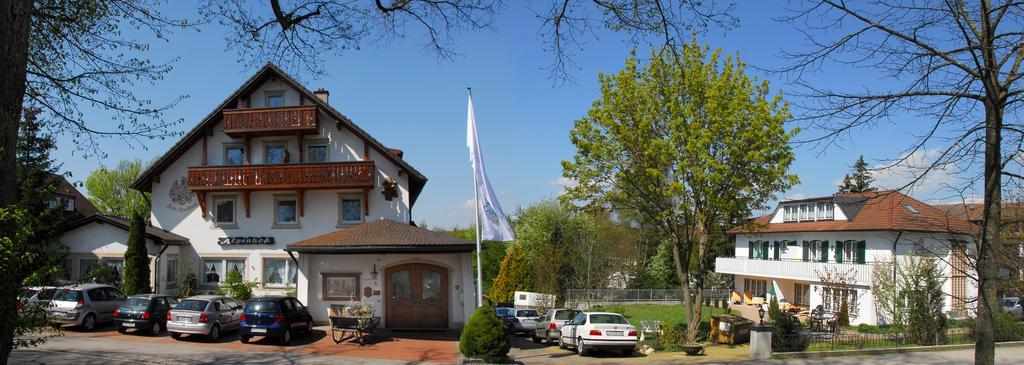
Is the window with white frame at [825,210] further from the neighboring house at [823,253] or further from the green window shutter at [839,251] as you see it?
the green window shutter at [839,251]

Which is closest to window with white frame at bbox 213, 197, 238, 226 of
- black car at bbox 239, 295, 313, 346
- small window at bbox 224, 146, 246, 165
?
small window at bbox 224, 146, 246, 165

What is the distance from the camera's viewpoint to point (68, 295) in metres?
21.6

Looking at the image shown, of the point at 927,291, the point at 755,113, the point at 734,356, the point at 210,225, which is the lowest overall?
the point at 734,356

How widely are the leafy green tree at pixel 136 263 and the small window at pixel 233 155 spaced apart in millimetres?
4424

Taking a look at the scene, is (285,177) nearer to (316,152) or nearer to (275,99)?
(316,152)

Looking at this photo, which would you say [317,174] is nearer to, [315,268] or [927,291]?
[315,268]

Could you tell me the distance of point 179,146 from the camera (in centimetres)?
2944

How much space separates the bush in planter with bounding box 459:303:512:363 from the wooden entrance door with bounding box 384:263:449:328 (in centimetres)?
611

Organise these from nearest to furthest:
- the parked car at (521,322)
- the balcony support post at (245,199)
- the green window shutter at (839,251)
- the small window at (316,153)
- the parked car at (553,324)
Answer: the parked car at (553,324)
the parked car at (521,322)
the balcony support post at (245,199)
the small window at (316,153)
the green window shutter at (839,251)

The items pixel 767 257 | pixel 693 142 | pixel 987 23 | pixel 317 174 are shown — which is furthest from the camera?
pixel 767 257

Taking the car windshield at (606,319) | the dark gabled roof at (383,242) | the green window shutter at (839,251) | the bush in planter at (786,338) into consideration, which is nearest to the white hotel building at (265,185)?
the dark gabled roof at (383,242)

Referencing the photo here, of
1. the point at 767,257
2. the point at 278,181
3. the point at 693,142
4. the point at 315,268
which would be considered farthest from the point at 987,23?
the point at 767,257

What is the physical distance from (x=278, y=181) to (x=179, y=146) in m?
5.21

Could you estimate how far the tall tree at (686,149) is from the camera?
25016 millimetres
